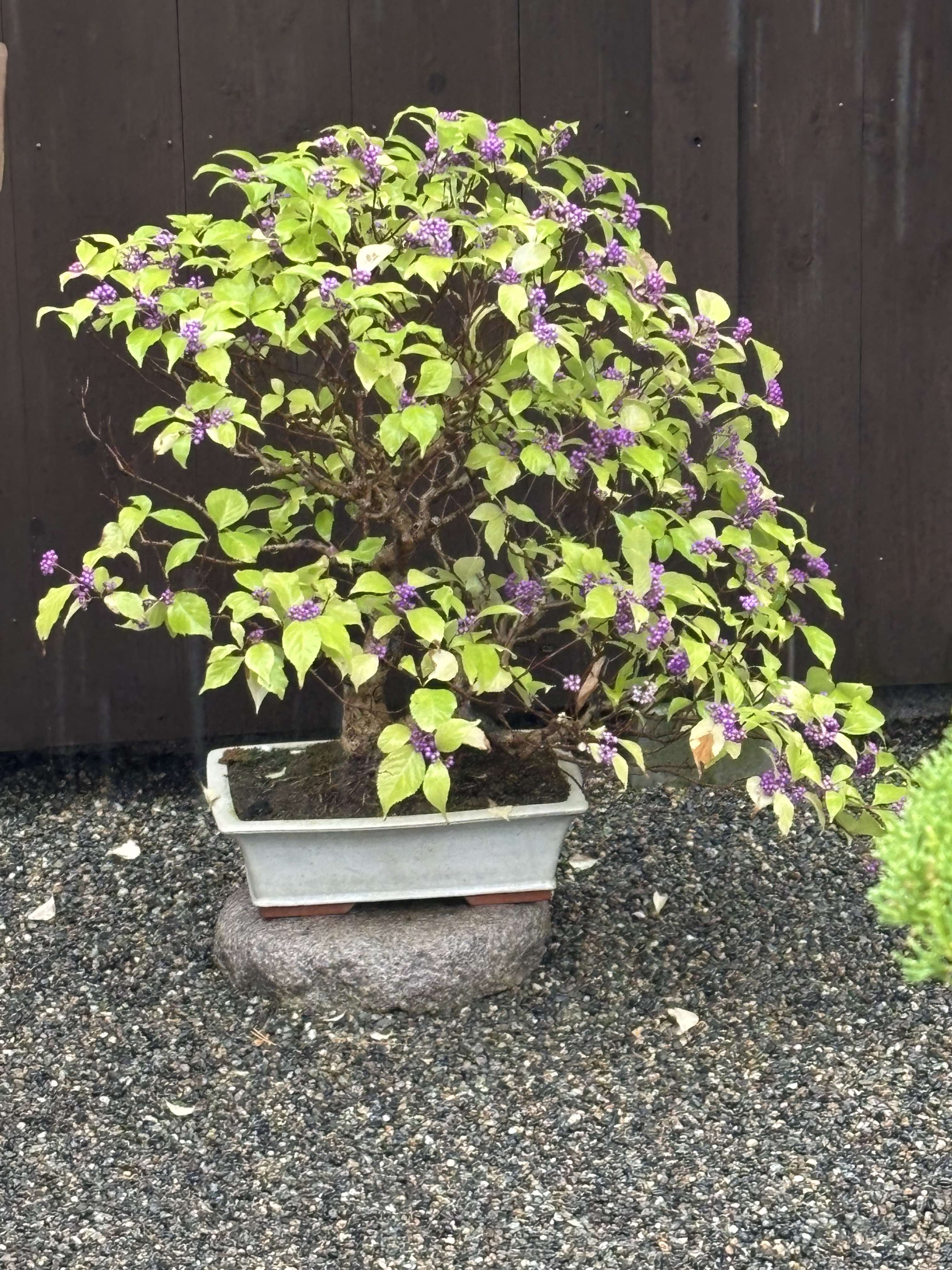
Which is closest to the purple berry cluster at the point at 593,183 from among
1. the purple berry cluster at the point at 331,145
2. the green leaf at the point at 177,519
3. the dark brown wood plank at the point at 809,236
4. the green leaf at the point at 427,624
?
the purple berry cluster at the point at 331,145

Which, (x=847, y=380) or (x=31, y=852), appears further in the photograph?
(x=847, y=380)

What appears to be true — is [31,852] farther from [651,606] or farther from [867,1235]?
[867,1235]

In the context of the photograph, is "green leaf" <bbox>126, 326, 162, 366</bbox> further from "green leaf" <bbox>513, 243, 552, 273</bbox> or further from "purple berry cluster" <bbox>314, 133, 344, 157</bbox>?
"green leaf" <bbox>513, 243, 552, 273</bbox>

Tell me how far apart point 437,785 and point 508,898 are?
0.43 meters

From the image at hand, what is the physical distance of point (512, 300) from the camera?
76.9 inches

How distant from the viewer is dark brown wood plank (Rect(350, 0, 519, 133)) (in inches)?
117

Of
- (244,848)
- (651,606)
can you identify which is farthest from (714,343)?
(244,848)

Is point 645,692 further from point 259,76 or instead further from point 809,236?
point 259,76

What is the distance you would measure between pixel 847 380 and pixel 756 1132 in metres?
1.80

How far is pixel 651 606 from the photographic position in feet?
7.33

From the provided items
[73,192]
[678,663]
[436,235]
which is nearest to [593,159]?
[73,192]

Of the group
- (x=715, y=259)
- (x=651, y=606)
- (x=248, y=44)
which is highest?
(x=248, y=44)

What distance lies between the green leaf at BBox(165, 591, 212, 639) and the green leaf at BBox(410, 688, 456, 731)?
34 cm

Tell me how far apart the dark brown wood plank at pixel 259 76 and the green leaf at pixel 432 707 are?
1360 mm
